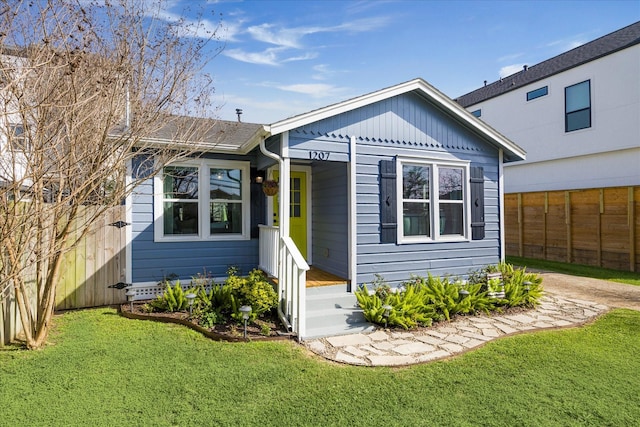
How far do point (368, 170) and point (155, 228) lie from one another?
4.05 meters

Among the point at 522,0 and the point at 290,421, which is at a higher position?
the point at 522,0

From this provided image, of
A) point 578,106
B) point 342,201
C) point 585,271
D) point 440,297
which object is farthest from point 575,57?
point 440,297

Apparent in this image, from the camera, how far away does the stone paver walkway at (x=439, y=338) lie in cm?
426

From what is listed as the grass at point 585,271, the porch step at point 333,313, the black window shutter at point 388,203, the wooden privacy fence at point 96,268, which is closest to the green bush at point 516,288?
the black window shutter at point 388,203

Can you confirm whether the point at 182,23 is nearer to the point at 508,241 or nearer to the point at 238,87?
the point at 238,87

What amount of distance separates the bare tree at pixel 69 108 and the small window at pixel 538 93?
12.2 m

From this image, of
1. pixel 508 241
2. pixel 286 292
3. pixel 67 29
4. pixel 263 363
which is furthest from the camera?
pixel 508 241

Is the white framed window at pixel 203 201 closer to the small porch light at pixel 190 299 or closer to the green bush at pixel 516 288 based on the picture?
the small porch light at pixel 190 299

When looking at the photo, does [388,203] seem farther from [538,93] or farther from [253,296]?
[538,93]

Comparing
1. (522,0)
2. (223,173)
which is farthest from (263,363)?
(522,0)

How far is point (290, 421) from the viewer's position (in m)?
2.92

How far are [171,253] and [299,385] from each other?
14.0 ft

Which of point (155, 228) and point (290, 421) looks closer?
point (290, 421)

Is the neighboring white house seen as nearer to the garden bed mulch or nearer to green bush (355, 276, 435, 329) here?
green bush (355, 276, 435, 329)
